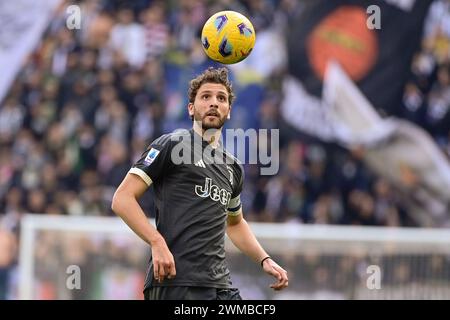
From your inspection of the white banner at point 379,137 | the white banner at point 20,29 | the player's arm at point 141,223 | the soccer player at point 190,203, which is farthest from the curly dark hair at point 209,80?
the white banner at point 20,29

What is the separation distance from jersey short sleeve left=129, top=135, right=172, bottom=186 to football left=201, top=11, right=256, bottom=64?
1.29 meters

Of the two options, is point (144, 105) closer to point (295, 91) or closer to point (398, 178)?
point (295, 91)

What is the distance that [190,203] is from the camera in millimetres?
6211

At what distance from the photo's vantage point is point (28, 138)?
14.9m

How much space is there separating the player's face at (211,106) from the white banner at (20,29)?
9.53 meters

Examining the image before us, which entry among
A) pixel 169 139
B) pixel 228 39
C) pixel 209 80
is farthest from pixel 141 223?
pixel 228 39

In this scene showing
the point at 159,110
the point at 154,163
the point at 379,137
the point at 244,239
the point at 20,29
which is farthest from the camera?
the point at 20,29

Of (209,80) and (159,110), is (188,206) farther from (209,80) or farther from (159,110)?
(159,110)

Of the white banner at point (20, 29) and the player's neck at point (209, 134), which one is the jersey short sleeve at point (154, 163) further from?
the white banner at point (20, 29)

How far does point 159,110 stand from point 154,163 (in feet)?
29.4

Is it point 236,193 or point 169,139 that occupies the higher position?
point 169,139

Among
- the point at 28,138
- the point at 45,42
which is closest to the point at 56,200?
the point at 28,138

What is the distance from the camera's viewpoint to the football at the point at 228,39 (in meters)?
7.24

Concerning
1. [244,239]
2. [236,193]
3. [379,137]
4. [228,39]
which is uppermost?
[379,137]
